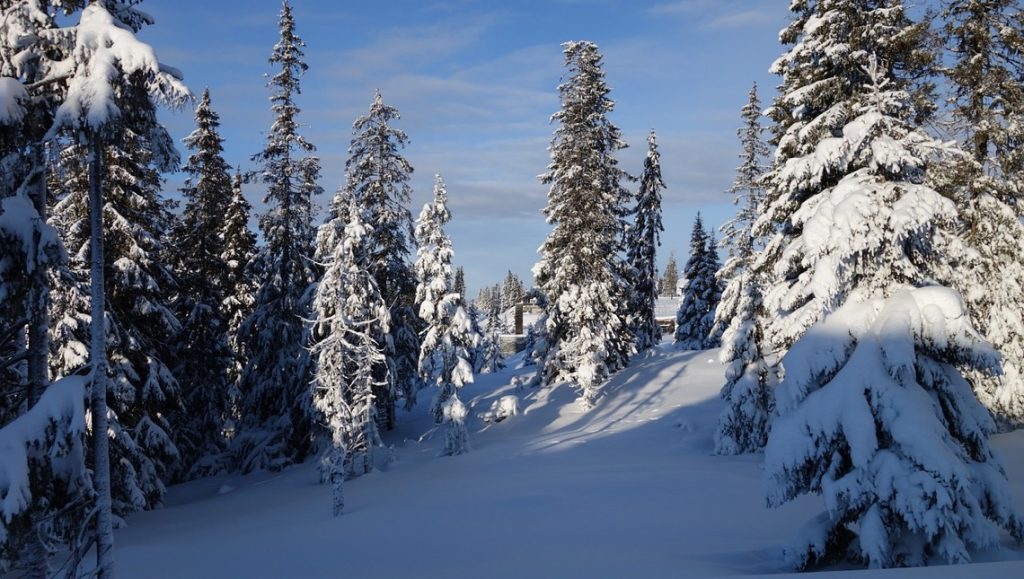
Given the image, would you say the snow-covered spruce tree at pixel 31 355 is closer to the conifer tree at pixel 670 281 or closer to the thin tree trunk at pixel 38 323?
the thin tree trunk at pixel 38 323

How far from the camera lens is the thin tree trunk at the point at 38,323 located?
25.7 feet

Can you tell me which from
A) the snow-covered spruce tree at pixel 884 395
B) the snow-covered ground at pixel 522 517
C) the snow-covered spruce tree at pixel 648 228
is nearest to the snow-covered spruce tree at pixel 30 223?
the snow-covered ground at pixel 522 517

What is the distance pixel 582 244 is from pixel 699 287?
2317 centimetres

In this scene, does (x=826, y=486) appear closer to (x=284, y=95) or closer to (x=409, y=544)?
(x=409, y=544)

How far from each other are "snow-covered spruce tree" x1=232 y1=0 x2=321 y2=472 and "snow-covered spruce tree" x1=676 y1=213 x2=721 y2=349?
3240cm

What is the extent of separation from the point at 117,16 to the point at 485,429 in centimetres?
2500

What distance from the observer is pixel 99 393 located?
835 centimetres

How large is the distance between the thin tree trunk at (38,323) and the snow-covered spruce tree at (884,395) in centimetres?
981

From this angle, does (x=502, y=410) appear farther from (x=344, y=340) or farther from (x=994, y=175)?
(x=994, y=175)

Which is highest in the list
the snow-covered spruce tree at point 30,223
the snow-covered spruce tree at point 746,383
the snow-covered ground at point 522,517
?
the snow-covered spruce tree at point 30,223

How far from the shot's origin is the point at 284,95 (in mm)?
26469

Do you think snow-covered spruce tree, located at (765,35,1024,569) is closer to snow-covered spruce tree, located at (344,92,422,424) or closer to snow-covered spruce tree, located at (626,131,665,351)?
snow-covered spruce tree, located at (344,92,422,424)

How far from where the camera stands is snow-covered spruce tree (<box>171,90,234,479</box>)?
26688mm

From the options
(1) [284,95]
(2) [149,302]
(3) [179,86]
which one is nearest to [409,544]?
(3) [179,86]
